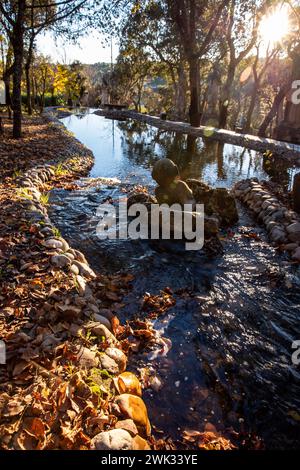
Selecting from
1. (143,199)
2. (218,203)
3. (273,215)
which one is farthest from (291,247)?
(143,199)

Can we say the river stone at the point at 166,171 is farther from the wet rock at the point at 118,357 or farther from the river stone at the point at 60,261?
the wet rock at the point at 118,357

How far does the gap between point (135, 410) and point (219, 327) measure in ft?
5.39

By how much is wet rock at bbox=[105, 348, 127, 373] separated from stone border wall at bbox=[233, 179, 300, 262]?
149 inches

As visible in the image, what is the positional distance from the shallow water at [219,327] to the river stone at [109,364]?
335mm

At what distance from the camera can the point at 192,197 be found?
6.64 m

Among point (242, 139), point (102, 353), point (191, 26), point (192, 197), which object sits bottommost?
point (102, 353)

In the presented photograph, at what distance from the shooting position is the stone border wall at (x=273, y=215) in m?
5.93

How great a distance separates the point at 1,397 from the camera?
211 centimetres

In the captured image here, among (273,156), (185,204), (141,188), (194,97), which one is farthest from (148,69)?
(185,204)

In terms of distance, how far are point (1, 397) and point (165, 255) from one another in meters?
3.75

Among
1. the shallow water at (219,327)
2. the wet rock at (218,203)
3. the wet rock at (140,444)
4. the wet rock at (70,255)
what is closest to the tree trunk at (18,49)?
the shallow water at (219,327)

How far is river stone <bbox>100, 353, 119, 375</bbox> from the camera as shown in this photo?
270 cm

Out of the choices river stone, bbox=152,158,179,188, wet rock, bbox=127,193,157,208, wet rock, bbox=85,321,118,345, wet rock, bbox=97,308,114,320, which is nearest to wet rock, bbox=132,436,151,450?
wet rock, bbox=85,321,118,345

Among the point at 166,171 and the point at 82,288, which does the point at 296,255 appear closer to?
the point at 166,171
